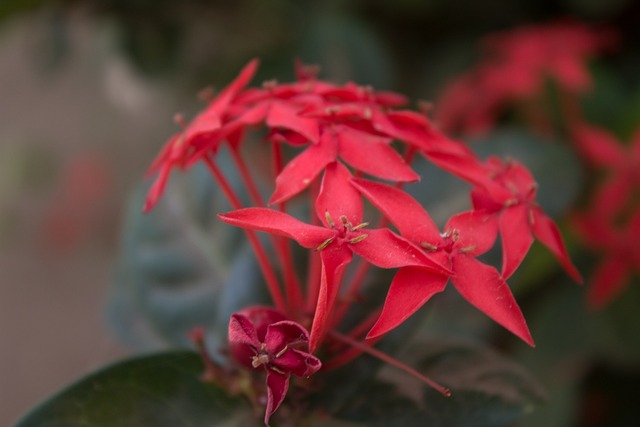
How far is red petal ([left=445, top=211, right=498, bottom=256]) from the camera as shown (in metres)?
0.41

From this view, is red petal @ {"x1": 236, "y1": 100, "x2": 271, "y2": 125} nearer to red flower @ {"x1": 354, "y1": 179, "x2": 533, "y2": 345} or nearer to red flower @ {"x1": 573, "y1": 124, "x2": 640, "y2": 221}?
red flower @ {"x1": 354, "y1": 179, "x2": 533, "y2": 345}

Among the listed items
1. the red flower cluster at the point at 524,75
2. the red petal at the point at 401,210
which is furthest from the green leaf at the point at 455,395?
the red flower cluster at the point at 524,75

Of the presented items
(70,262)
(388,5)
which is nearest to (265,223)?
(388,5)

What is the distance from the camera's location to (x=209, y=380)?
491 mm

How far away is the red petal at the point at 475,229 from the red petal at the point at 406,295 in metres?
0.04

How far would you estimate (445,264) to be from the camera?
38cm

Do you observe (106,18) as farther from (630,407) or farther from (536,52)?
(630,407)

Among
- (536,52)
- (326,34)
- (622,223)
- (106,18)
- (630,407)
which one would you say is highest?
(106,18)

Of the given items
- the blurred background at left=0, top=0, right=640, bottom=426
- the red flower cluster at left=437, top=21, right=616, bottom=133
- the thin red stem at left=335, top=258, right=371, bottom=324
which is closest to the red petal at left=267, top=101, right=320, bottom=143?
the thin red stem at left=335, top=258, right=371, bottom=324

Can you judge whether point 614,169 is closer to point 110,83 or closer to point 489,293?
point 489,293

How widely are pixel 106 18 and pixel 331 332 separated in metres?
0.86

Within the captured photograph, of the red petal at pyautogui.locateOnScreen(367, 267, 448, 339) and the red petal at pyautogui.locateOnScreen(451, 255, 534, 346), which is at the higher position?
the red petal at pyautogui.locateOnScreen(367, 267, 448, 339)

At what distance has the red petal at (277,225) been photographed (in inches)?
14.2

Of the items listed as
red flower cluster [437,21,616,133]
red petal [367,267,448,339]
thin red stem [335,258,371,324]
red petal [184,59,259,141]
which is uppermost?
red petal [184,59,259,141]
